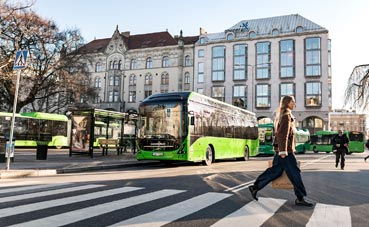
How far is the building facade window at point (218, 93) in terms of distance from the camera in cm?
6569

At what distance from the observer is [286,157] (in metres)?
6.17

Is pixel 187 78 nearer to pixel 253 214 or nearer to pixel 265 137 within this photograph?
pixel 265 137

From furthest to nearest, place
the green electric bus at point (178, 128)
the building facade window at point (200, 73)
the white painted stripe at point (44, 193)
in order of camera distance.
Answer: the building facade window at point (200, 73), the green electric bus at point (178, 128), the white painted stripe at point (44, 193)

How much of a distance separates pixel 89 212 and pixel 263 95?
6000 cm

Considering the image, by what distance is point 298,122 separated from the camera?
59.9 metres

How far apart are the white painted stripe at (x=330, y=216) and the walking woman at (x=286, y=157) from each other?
31cm

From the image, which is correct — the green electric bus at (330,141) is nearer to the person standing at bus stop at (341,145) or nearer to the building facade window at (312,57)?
the building facade window at (312,57)

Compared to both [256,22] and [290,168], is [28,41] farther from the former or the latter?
[256,22]

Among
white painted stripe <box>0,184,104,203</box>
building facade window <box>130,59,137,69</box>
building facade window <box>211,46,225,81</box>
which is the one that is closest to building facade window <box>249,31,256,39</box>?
building facade window <box>211,46,225,81</box>

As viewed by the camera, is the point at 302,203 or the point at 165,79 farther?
the point at 165,79

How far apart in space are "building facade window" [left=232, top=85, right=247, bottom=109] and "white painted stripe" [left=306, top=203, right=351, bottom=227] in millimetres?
57829

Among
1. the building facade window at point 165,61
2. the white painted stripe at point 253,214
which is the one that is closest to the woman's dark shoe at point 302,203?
the white painted stripe at point 253,214

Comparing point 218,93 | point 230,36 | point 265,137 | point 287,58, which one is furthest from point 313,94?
point 265,137

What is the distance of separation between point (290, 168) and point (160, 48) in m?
66.4
